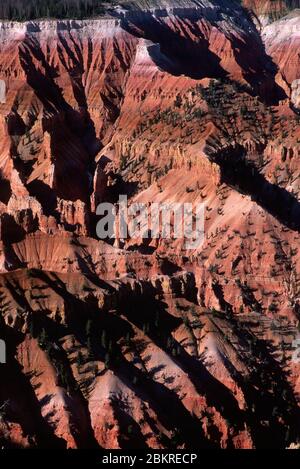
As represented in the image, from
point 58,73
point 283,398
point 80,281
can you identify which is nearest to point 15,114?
point 58,73

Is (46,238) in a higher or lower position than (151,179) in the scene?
higher

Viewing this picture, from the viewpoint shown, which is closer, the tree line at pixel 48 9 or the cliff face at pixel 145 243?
the cliff face at pixel 145 243

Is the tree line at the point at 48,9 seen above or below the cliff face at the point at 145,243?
above

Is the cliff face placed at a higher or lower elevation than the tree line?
lower

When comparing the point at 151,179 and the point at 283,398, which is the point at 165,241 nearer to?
the point at 151,179

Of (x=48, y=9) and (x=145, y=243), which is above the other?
(x=48, y=9)

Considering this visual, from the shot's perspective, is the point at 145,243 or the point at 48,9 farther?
the point at 48,9

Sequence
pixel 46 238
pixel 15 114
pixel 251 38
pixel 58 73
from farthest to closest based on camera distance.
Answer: pixel 251 38
pixel 58 73
pixel 15 114
pixel 46 238

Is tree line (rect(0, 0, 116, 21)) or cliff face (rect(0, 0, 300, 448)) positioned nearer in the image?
cliff face (rect(0, 0, 300, 448))
